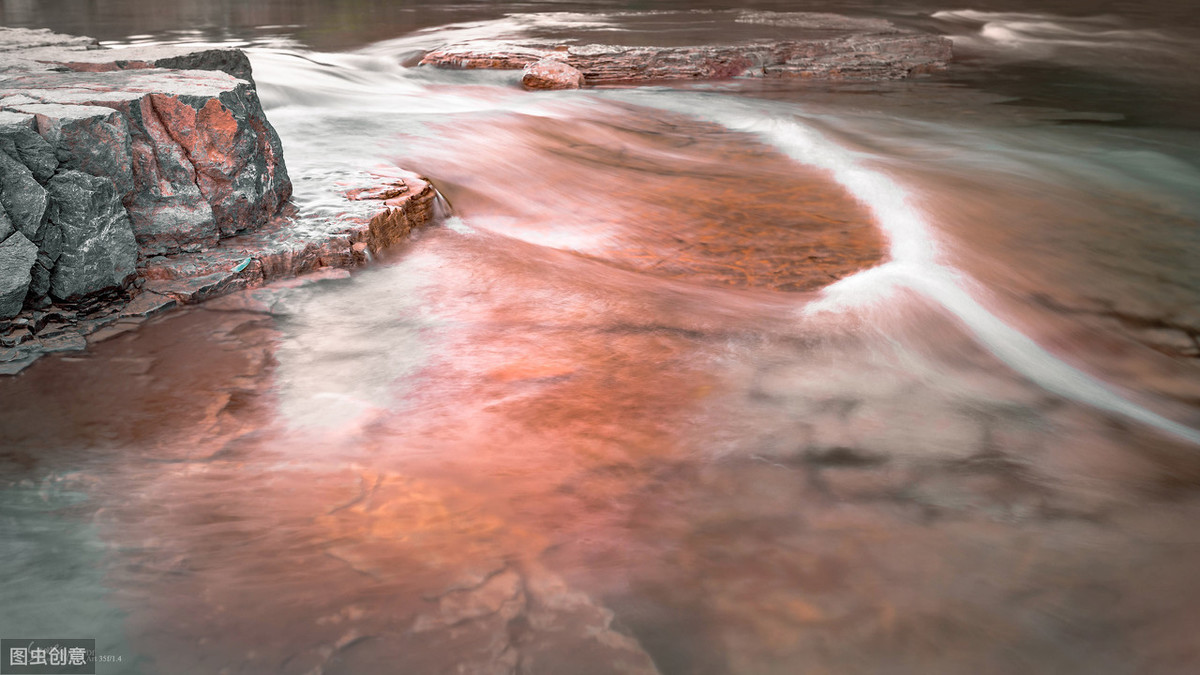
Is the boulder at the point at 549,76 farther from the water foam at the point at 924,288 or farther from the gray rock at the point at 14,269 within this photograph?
the gray rock at the point at 14,269

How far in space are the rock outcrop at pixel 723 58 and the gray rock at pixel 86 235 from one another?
5946mm

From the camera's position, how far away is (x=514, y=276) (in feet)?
10.8

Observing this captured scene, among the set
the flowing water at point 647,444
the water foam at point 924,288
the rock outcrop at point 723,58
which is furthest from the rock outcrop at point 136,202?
the rock outcrop at point 723,58

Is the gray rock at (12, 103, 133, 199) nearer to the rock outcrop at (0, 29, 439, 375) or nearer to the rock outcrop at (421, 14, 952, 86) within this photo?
the rock outcrop at (0, 29, 439, 375)

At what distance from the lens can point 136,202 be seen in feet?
9.47

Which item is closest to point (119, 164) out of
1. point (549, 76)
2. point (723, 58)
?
point (549, 76)

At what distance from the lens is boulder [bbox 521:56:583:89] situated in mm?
7945

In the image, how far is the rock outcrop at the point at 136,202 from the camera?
2490mm

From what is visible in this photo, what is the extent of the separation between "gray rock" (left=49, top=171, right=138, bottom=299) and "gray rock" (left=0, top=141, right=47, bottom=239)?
6 centimetres

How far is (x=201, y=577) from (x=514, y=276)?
6.01ft

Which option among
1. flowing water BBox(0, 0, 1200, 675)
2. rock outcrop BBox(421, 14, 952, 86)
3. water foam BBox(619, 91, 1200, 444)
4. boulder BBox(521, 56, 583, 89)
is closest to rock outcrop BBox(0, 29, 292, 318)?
flowing water BBox(0, 0, 1200, 675)

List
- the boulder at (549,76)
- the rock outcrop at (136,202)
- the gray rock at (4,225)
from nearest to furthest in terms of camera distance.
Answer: the gray rock at (4,225) → the rock outcrop at (136,202) → the boulder at (549,76)

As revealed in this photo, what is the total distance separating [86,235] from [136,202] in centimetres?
34

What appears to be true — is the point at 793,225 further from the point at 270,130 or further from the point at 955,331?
the point at 270,130
